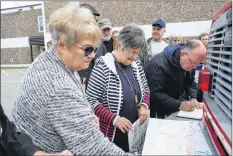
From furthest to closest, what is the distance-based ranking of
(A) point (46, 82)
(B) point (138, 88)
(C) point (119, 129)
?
(B) point (138, 88) → (C) point (119, 129) → (A) point (46, 82)

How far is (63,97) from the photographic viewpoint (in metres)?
0.97

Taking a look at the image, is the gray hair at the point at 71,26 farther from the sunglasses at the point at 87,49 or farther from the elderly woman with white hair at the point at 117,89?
the elderly woman with white hair at the point at 117,89

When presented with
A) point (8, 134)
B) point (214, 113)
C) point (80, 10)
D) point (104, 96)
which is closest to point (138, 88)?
point (104, 96)

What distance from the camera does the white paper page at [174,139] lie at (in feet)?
3.48

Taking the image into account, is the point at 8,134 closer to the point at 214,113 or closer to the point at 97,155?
the point at 97,155

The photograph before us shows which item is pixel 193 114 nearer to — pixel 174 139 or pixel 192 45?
pixel 192 45

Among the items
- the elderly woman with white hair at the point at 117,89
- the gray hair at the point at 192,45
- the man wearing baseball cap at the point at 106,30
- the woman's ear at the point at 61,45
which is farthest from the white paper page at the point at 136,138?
the man wearing baseball cap at the point at 106,30

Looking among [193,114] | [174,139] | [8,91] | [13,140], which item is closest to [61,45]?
[13,140]

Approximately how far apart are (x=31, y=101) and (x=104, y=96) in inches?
31.7

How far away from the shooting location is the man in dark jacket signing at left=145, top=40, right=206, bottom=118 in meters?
2.06

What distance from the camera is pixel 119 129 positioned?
1721 mm

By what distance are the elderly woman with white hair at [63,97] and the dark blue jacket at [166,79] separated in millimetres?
1141

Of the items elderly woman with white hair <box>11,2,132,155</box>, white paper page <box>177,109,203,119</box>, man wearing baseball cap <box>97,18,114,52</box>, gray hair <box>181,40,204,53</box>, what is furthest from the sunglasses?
man wearing baseball cap <box>97,18,114,52</box>

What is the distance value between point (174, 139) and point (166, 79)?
1.03m
